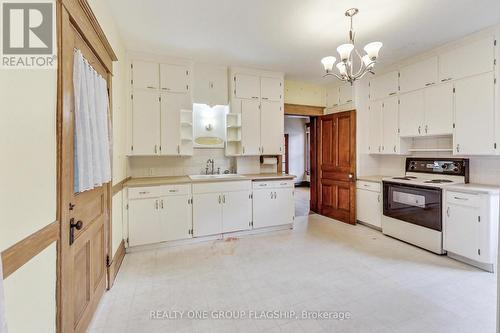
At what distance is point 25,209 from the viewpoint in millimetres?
988

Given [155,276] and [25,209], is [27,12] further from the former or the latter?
[155,276]

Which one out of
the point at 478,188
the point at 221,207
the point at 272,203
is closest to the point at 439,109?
the point at 478,188

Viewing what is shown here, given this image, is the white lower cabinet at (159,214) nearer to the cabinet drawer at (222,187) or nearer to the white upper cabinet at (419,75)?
the cabinet drawer at (222,187)

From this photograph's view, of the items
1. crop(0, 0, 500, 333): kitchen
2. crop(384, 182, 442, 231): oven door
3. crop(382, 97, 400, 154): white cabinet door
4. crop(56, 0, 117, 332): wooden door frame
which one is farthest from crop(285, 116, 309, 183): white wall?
crop(56, 0, 117, 332): wooden door frame

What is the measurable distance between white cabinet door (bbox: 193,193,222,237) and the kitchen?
3 centimetres

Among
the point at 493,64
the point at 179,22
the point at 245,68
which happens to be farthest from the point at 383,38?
the point at 179,22

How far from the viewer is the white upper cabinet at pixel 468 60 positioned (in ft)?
9.36

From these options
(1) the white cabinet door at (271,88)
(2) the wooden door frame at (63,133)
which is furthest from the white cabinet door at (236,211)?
(2) the wooden door frame at (63,133)

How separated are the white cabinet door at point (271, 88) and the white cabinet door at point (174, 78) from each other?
129 centimetres

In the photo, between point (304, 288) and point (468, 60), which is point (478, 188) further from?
point (304, 288)

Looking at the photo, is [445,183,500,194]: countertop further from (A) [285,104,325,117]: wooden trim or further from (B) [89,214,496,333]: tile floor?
(A) [285,104,325,117]: wooden trim

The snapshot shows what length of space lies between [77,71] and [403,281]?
3293mm

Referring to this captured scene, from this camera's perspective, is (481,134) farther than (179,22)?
Yes

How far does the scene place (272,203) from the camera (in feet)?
13.3
